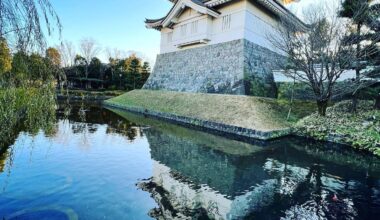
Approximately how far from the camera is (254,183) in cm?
550

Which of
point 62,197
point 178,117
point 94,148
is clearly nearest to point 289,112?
point 178,117

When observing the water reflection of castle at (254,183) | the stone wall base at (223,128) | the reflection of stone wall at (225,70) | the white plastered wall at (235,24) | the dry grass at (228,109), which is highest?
the white plastered wall at (235,24)

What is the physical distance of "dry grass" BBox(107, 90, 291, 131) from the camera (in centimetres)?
1138

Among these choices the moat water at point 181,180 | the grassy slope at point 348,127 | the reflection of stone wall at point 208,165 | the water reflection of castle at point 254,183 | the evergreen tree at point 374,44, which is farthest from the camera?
the evergreen tree at point 374,44

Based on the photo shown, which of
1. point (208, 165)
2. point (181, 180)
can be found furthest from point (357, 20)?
point (181, 180)

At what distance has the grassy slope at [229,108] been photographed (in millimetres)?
11414

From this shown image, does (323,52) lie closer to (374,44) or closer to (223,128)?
(374,44)

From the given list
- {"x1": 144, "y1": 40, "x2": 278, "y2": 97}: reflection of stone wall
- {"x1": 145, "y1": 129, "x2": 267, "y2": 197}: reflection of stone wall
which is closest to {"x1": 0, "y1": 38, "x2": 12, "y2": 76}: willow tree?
{"x1": 145, "y1": 129, "x2": 267, "y2": 197}: reflection of stone wall

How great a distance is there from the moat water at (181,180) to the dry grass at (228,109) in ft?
7.26

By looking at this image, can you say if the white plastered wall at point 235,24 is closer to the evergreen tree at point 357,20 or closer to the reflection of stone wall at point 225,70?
the reflection of stone wall at point 225,70

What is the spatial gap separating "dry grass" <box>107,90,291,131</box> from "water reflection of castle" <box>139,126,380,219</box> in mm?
2887

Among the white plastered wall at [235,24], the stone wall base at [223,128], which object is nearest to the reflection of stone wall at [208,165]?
the stone wall base at [223,128]

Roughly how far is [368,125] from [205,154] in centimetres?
693

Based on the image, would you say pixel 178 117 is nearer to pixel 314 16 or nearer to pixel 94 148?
pixel 94 148
